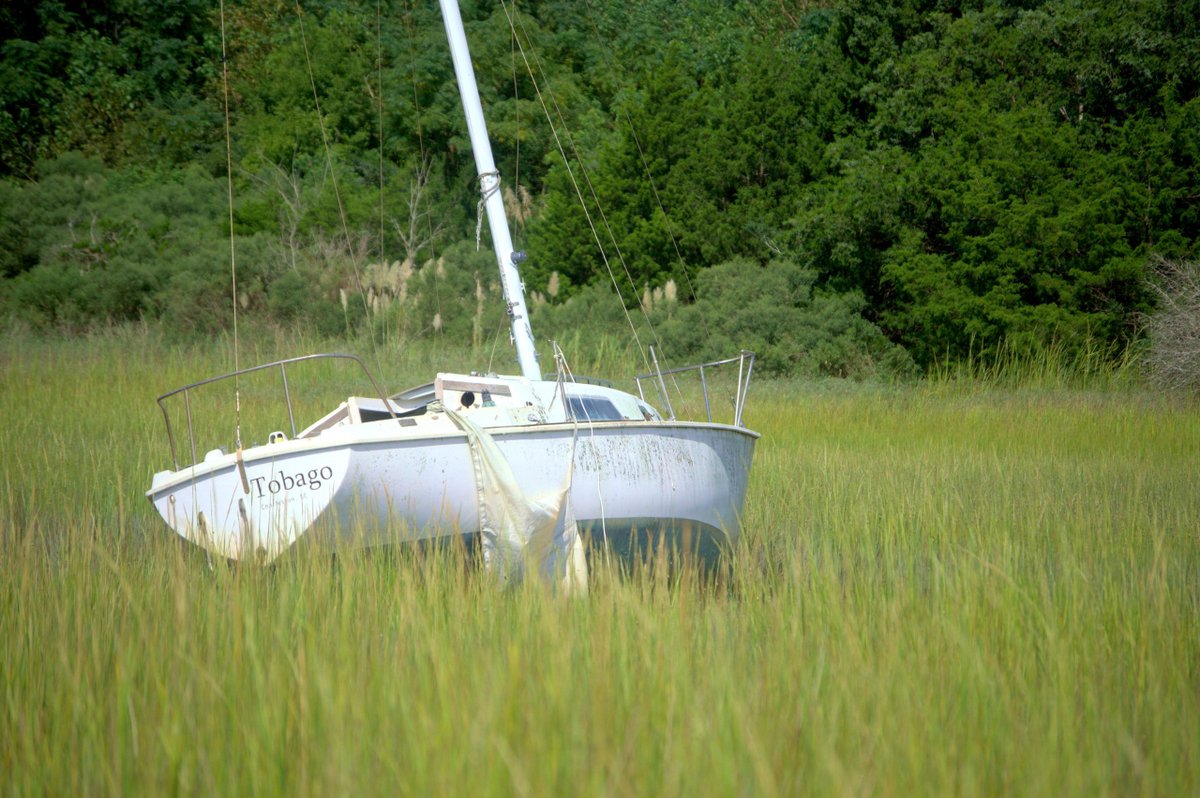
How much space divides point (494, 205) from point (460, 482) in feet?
12.2

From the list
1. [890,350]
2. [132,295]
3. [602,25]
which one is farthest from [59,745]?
[602,25]

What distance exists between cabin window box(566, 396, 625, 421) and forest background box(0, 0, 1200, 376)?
7.03 metres

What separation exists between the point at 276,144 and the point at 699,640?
3501 centimetres

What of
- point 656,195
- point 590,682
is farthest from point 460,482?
point 656,195

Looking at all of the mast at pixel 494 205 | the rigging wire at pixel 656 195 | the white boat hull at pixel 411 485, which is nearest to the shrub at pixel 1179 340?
the rigging wire at pixel 656 195

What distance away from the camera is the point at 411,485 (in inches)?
233

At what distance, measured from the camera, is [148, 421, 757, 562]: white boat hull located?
575cm

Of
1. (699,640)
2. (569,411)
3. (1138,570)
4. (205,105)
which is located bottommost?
(1138,570)

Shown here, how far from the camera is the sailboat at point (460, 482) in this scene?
576 centimetres

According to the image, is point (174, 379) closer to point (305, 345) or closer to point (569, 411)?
point (305, 345)

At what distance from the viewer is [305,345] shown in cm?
2062

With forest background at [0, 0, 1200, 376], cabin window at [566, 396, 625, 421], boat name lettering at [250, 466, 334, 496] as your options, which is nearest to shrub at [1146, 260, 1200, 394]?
forest background at [0, 0, 1200, 376]

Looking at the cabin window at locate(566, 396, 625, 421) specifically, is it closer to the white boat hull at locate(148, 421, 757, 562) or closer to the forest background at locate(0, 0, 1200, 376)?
the white boat hull at locate(148, 421, 757, 562)

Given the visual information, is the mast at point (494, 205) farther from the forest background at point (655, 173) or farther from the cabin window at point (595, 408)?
the forest background at point (655, 173)
